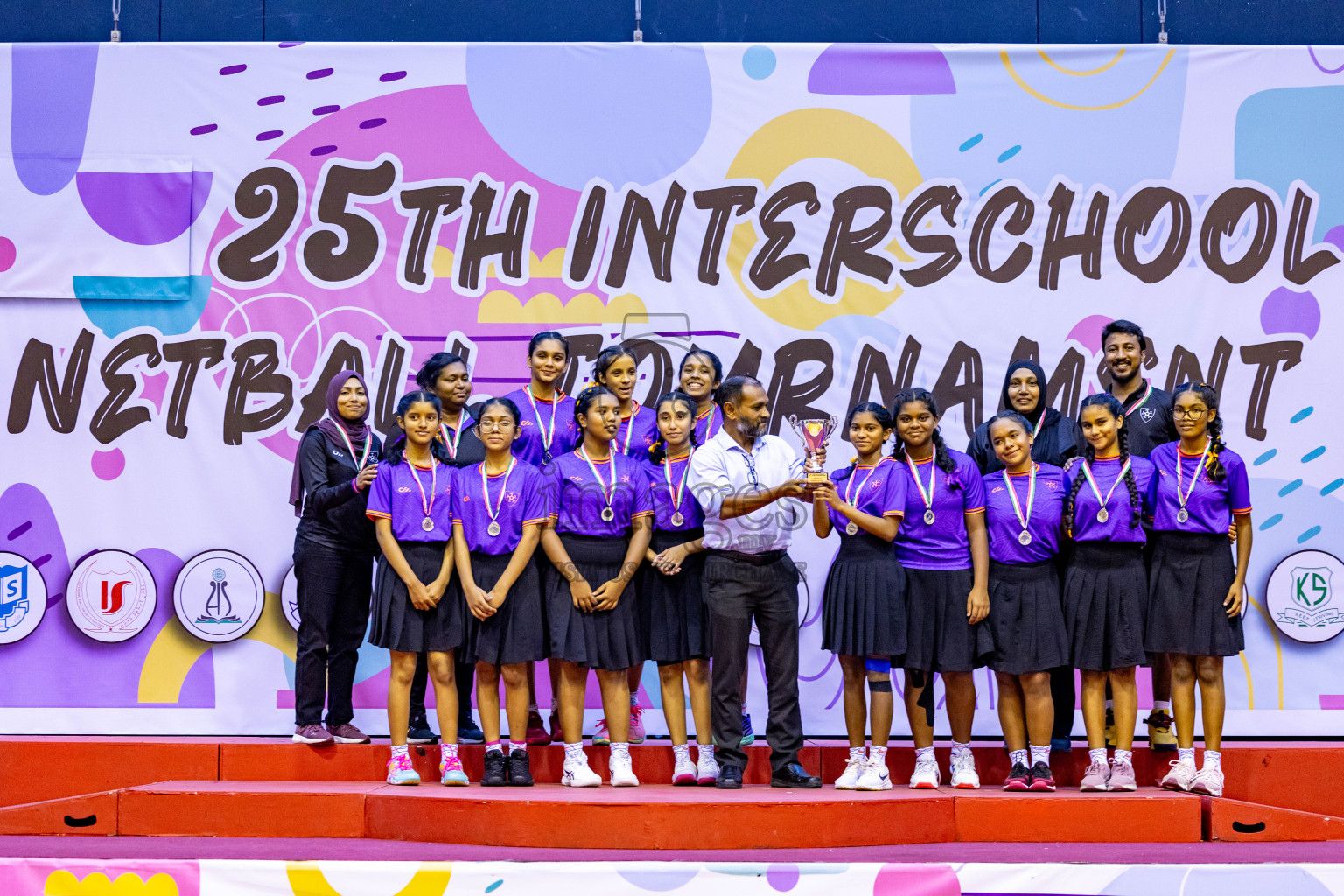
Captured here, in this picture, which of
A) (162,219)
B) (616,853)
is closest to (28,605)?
(162,219)

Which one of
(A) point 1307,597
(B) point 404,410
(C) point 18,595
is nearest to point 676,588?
(B) point 404,410

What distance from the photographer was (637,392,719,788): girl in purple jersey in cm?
388

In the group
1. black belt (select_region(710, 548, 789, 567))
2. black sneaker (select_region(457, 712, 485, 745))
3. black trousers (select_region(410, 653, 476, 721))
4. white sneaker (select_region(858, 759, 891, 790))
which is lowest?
white sneaker (select_region(858, 759, 891, 790))

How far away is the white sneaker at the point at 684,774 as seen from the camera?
3830 millimetres

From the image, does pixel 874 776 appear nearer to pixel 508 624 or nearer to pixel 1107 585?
pixel 1107 585

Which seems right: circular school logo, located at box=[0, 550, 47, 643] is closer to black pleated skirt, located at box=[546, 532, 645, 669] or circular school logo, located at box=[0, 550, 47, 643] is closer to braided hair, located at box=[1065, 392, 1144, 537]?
black pleated skirt, located at box=[546, 532, 645, 669]

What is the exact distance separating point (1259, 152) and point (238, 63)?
4253mm

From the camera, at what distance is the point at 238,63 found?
5070 millimetres

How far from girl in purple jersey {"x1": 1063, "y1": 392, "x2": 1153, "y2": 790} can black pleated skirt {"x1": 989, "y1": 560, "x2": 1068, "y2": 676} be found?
0.07 meters

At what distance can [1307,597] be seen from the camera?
4.98m

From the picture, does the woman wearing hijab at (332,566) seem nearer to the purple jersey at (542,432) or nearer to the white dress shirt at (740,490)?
the purple jersey at (542,432)

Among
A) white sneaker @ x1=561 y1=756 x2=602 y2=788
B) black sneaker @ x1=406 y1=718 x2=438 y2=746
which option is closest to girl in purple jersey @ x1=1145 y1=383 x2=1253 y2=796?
white sneaker @ x1=561 y1=756 x2=602 y2=788

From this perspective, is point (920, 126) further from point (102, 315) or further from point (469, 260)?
point (102, 315)

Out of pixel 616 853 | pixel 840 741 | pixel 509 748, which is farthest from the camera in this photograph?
pixel 840 741
